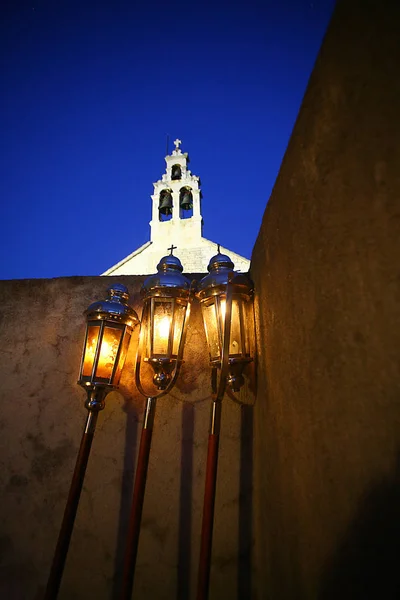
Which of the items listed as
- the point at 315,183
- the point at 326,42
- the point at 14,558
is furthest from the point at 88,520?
the point at 326,42

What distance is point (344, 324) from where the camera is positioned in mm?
622

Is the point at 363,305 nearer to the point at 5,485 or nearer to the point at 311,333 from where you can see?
the point at 311,333

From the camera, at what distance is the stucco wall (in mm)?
494

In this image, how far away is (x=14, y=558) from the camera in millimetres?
1519

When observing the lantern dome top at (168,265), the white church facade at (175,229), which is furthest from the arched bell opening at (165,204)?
the lantern dome top at (168,265)

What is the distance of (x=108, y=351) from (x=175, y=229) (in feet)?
63.2

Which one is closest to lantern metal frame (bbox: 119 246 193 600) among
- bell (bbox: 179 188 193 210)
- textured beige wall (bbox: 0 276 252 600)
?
textured beige wall (bbox: 0 276 252 600)

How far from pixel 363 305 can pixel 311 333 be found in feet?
0.75

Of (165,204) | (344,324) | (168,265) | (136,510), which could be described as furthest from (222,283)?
(165,204)

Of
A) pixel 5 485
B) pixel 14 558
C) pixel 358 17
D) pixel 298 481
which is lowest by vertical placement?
pixel 14 558

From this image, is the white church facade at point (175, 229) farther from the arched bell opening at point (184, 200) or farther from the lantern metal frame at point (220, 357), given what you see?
the lantern metal frame at point (220, 357)

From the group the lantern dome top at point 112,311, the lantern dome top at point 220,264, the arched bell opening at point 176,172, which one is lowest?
the lantern dome top at point 112,311

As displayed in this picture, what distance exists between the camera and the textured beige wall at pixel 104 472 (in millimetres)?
1443

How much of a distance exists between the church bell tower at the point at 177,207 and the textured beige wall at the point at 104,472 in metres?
18.3
